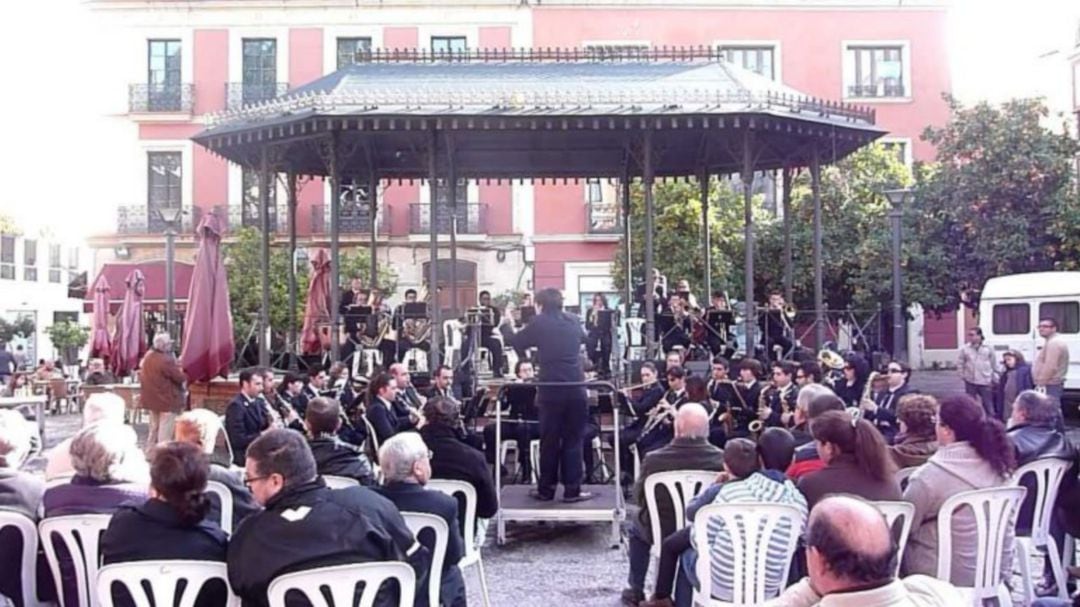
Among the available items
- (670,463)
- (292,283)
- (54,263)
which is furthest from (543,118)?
(54,263)

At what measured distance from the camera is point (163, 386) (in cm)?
1134

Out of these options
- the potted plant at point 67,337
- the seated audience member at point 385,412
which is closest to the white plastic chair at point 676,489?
the seated audience member at point 385,412

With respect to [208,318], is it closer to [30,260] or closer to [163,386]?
[163,386]

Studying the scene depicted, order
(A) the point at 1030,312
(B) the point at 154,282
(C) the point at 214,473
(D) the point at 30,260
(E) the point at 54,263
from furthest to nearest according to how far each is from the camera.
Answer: (E) the point at 54,263, (D) the point at 30,260, (B) the point at 154,282, (A) the point at 1030,312, (C) the point at 214,473

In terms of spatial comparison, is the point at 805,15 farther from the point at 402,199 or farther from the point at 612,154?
the point at 612,154

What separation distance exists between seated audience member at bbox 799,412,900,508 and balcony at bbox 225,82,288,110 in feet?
89.1

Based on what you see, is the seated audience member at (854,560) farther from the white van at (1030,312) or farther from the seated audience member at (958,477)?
the white van at (1030,312)

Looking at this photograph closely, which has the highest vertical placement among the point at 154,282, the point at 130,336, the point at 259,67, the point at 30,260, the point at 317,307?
the point at 259,67

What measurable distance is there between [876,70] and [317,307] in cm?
2160

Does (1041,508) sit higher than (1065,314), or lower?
lower

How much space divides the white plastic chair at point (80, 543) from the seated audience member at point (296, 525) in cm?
88

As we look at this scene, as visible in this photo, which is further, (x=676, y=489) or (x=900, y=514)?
(x=676, y=489)

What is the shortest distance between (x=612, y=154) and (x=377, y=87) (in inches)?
168

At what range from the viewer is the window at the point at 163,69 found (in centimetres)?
2980
